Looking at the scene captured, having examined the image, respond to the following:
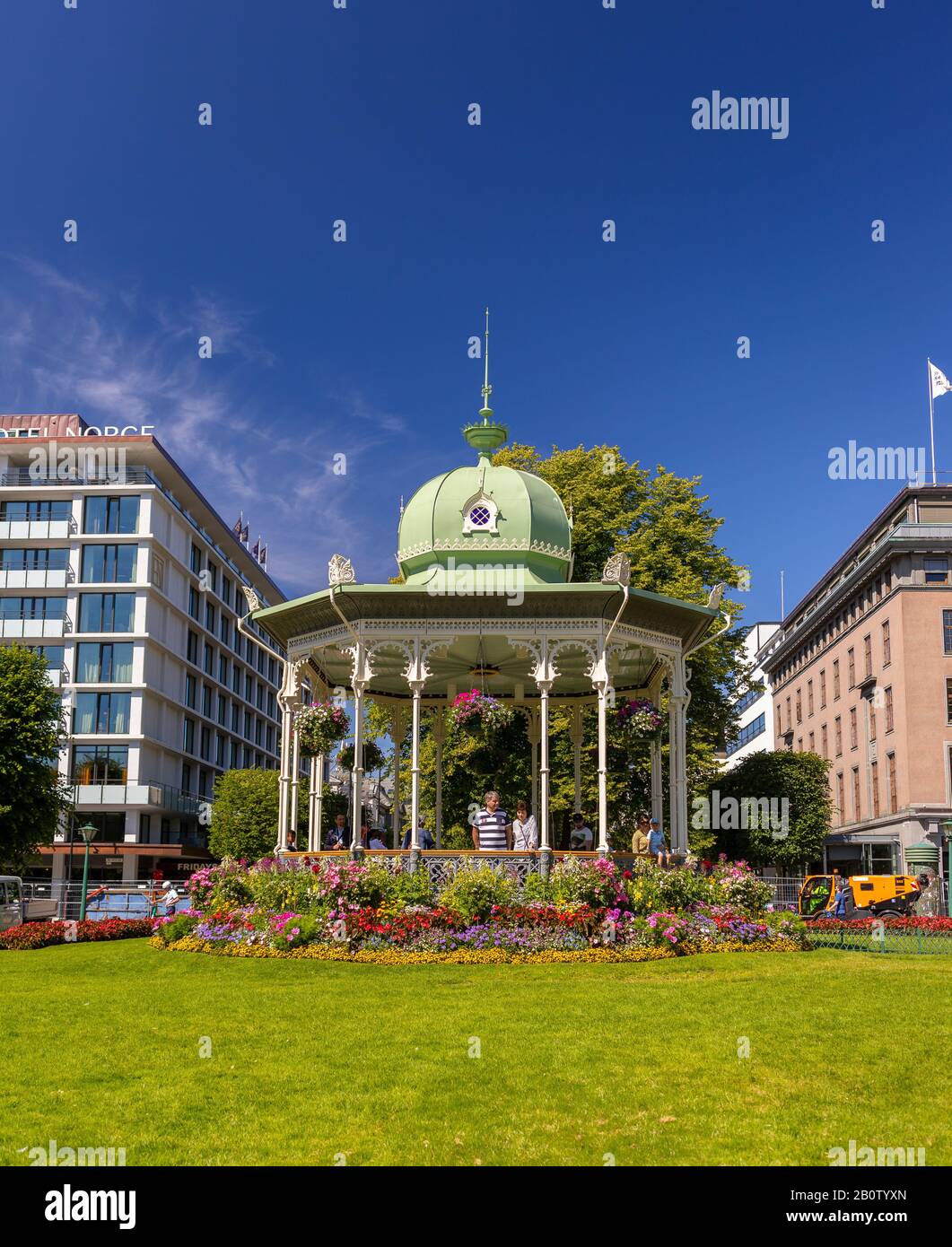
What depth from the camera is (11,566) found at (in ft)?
221

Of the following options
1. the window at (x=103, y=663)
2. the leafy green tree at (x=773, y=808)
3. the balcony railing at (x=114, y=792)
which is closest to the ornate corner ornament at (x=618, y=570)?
the leafy green tree at (x=773, y=808)

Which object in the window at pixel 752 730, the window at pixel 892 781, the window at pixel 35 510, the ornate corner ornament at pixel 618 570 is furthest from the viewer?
the window at pixel 752 730

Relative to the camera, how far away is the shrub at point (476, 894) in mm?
19656

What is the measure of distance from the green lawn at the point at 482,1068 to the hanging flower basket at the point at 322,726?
7.29 metres

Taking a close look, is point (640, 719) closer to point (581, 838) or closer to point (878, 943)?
point (581, 838)

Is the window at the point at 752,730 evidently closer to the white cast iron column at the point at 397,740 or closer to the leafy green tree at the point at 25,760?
the leafy green tree at the point at 25,760

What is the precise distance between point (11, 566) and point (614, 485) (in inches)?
1641

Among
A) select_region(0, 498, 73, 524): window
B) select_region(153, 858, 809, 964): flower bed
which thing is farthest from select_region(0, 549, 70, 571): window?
select_region(153, 858, 809, 964): flower bed

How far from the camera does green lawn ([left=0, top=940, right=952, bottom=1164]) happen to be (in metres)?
8.34

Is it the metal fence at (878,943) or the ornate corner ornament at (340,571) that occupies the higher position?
the ornate corner ornament at (340,571)

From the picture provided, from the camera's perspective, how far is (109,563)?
6794cm

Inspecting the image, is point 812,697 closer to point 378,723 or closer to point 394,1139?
point 378,723

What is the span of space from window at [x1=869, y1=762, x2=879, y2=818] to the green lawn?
50546mm
